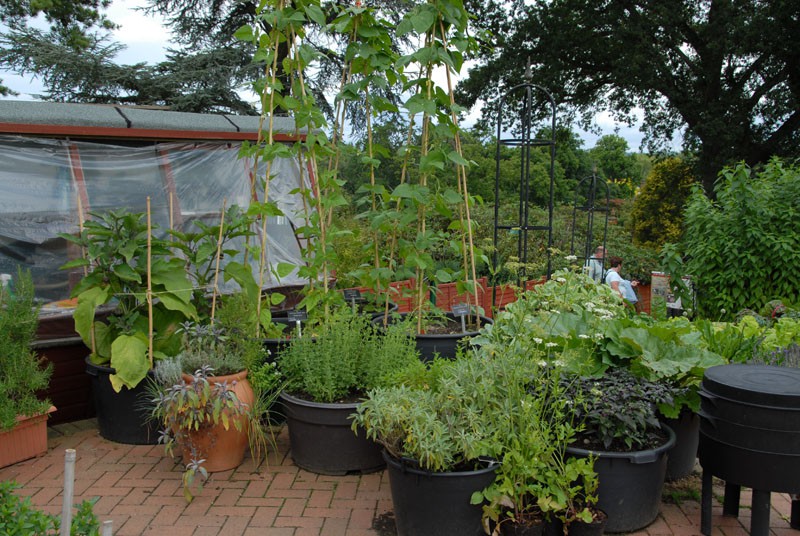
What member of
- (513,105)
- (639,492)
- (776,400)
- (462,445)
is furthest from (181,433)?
(513,105)

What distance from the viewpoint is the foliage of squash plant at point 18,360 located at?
12.0ft

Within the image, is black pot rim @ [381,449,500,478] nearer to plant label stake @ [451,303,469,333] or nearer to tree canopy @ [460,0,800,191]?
plant label stake @ [451,303,469,333]

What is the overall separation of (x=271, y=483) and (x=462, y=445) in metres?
1.43

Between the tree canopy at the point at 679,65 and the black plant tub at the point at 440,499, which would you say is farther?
the tree canopy at the point at 679,65

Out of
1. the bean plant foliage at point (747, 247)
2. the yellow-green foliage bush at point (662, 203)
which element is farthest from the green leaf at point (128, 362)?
the yellow-green foliage bush at point (662, 203)

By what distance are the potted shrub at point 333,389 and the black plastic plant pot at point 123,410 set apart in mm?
1045

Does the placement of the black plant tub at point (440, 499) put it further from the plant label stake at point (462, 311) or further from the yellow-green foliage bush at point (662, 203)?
the yellow-green foliage bush at point (662, 203)

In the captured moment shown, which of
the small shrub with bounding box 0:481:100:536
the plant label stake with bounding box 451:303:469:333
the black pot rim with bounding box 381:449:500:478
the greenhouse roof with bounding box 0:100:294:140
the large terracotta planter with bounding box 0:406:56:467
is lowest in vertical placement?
the large terracotta planter with bounding box 0:406:56:467

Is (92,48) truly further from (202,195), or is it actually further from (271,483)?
(271,483)

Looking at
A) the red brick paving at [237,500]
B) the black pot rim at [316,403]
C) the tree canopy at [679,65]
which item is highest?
the tree canopy at [679,65]

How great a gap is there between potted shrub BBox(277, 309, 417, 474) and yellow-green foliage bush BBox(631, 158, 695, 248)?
593 inches

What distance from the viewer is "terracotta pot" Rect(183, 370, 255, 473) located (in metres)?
3.55

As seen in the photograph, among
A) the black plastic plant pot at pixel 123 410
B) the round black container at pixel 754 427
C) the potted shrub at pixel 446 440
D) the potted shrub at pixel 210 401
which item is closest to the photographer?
the round black container at pixel 754 427

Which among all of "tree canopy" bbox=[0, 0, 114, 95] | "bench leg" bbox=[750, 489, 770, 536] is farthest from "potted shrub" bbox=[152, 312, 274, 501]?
"tree canopy" bbox=[0, 0, 114, 95]
